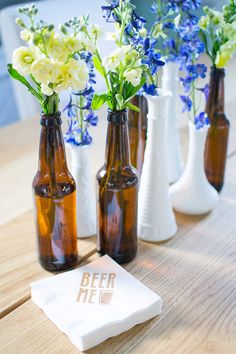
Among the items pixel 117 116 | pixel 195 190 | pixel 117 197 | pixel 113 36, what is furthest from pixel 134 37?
pixel 195 190

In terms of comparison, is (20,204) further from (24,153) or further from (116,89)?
(116,89)

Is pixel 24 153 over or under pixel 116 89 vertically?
under

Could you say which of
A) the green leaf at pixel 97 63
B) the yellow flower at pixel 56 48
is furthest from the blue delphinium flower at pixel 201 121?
the yellow flower at pixel 56 48

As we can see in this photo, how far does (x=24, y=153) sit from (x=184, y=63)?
1.86ft

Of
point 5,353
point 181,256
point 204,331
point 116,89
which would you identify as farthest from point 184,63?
point 5,353

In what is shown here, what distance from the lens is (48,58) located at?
0.72m

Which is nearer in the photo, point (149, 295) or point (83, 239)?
point (149, 295)

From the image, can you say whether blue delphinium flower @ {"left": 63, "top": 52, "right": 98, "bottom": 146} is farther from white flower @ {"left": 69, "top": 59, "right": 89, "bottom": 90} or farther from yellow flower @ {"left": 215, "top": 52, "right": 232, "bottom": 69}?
yellow flower @ {"left": 215, "top": 52, "right": 232, "bottom": 69}

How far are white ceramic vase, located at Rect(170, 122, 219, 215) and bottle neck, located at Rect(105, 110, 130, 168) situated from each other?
253 mm

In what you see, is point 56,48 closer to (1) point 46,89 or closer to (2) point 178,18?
(1) point 46,89

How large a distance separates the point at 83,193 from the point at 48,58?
1.21ft

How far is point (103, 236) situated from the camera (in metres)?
0.96

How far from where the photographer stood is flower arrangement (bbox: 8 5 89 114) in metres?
0.71

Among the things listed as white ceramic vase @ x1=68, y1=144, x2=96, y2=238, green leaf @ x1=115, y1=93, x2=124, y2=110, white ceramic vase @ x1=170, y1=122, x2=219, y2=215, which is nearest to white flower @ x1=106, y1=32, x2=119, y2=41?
green leaf @ x1=115, y1=93, x2=124, y2=110
